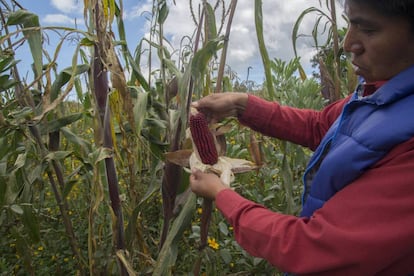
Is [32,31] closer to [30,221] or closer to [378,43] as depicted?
[30,221]

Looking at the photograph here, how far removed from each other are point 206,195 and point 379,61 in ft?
1.54

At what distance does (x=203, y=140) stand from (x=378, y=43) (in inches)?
16.5

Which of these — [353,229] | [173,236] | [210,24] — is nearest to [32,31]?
[210,24]

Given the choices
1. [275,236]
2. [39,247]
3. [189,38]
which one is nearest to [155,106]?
[189,38]

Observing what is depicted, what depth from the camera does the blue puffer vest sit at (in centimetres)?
78

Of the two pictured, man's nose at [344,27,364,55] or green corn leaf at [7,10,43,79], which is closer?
man's nose at [344,27,364,55]

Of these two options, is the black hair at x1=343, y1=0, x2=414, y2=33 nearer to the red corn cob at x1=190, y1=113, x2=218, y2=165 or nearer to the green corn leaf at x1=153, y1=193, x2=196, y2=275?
the red corn cob at x1=190, y1=113, x2=218, y2=165

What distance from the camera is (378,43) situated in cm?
83

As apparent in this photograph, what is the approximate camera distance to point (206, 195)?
968 mm

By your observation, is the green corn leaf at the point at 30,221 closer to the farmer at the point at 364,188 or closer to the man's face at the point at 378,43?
the farmer at the point at 364,188

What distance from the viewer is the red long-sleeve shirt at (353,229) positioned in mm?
755

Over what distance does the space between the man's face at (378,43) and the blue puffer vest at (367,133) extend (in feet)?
0.10

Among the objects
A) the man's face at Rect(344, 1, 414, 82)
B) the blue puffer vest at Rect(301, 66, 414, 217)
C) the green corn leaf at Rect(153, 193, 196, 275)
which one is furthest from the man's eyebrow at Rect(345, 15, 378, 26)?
the green corn leaf at Rect(153, 193, 196, 275)

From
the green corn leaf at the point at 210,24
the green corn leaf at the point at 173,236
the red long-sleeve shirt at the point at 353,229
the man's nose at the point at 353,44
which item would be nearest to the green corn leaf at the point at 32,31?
the green corn leaf at the point at 210,24
